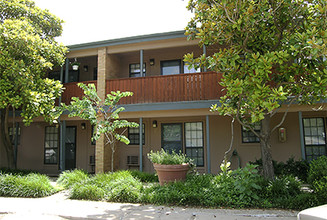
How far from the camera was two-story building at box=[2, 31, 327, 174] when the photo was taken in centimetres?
927

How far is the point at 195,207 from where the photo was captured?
581cm

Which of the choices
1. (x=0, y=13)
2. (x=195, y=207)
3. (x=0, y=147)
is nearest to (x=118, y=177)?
(x=195, y=207)

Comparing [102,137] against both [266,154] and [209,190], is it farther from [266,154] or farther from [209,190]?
[266,154]

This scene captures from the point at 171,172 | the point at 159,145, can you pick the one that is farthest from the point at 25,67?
the point at 171,172

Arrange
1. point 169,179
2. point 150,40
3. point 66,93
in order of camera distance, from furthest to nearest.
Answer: point 66,93 < point 150,40 < point 169,179

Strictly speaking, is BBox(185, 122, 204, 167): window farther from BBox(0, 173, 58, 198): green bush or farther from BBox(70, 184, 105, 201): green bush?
BBox(0, 173, 58, 198): green bush

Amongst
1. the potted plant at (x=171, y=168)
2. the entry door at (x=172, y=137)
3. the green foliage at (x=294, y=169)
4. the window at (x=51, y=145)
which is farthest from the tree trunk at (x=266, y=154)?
the window at (x=51, y=145)

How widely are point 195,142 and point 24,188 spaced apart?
6638 millimetres

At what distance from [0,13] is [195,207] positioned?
10.9 m

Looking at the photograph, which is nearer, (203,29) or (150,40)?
(203,29)

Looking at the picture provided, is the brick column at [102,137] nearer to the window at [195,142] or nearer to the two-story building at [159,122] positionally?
the two-story building at [159,122]

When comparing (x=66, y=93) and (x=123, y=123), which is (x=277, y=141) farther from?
(x=66, y=93)

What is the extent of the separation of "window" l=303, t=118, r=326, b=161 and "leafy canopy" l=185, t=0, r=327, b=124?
135 inches

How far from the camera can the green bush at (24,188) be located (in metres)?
7.12
